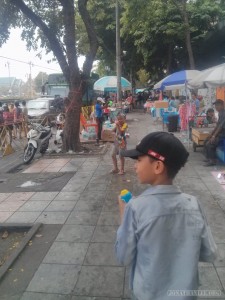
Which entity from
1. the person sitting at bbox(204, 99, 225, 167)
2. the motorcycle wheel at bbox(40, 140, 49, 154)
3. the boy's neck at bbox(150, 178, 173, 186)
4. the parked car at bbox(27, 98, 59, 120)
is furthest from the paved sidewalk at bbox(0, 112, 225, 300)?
the parked car at bbox(27, 98, 59, 120)

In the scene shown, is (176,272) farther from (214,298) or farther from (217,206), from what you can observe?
(217,206)

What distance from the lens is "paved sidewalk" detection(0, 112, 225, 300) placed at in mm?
3570

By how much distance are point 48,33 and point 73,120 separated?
2.84m

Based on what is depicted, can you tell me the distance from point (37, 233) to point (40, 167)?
4785mm

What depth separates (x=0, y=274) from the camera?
3818 millimetres

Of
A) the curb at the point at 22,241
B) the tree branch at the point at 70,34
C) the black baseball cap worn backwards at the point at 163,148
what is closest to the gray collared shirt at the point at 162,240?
the black baseball cap worn backwards at the point at 163,148

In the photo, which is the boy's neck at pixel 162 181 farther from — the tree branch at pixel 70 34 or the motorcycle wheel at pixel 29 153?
the tree branch at pixel 70 34

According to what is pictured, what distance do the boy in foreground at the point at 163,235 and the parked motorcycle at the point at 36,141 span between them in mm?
8952

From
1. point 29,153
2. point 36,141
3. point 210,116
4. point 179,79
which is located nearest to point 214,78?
point 210,116

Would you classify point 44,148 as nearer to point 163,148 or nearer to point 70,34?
point 70,34

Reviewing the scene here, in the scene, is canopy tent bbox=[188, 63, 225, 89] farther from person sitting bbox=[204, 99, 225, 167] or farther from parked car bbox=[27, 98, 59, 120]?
parked car bbox=[27, 98, 59, 120]

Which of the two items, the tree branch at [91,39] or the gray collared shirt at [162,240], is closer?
the gray collared shirt at [162,240]

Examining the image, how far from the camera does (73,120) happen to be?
1112 centimetres

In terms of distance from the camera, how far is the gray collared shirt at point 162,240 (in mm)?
1725
